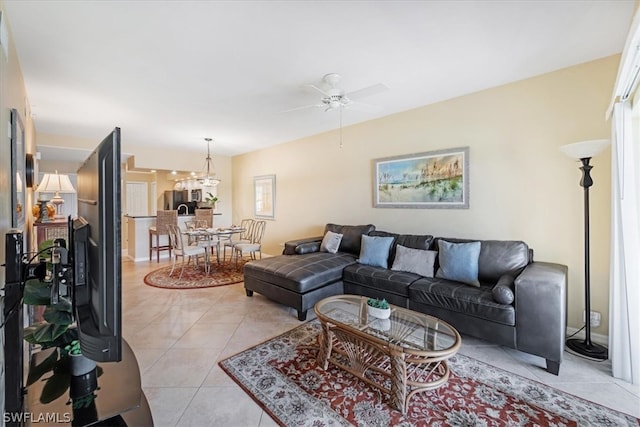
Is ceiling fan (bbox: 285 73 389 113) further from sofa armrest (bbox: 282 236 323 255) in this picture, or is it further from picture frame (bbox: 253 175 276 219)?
picture frame (bbox: 253 175 276 219)

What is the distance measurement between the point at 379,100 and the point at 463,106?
40.1 inches

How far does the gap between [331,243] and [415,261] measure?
1371mm

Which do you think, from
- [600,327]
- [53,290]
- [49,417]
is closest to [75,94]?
[53,290]

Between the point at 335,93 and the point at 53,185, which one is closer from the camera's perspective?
the point at 335,93

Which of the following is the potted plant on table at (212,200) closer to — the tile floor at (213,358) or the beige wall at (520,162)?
the tile floor at (213,358)

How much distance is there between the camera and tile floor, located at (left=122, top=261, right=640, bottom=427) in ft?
5.89

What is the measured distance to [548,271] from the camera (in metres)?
2.38

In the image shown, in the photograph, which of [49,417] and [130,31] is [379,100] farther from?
[49,417]

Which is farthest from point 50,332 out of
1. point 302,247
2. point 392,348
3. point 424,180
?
point 424,180

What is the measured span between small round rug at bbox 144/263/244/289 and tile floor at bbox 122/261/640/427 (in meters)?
0.48

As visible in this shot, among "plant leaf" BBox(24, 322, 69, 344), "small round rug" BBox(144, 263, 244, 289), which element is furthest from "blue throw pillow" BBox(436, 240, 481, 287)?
"small round rug" BBox(144, 263, 244, 289)

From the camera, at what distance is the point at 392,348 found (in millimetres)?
1776

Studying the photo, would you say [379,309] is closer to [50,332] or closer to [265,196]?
[50,332]

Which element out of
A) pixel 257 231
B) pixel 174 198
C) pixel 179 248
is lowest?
pixel 179 248
